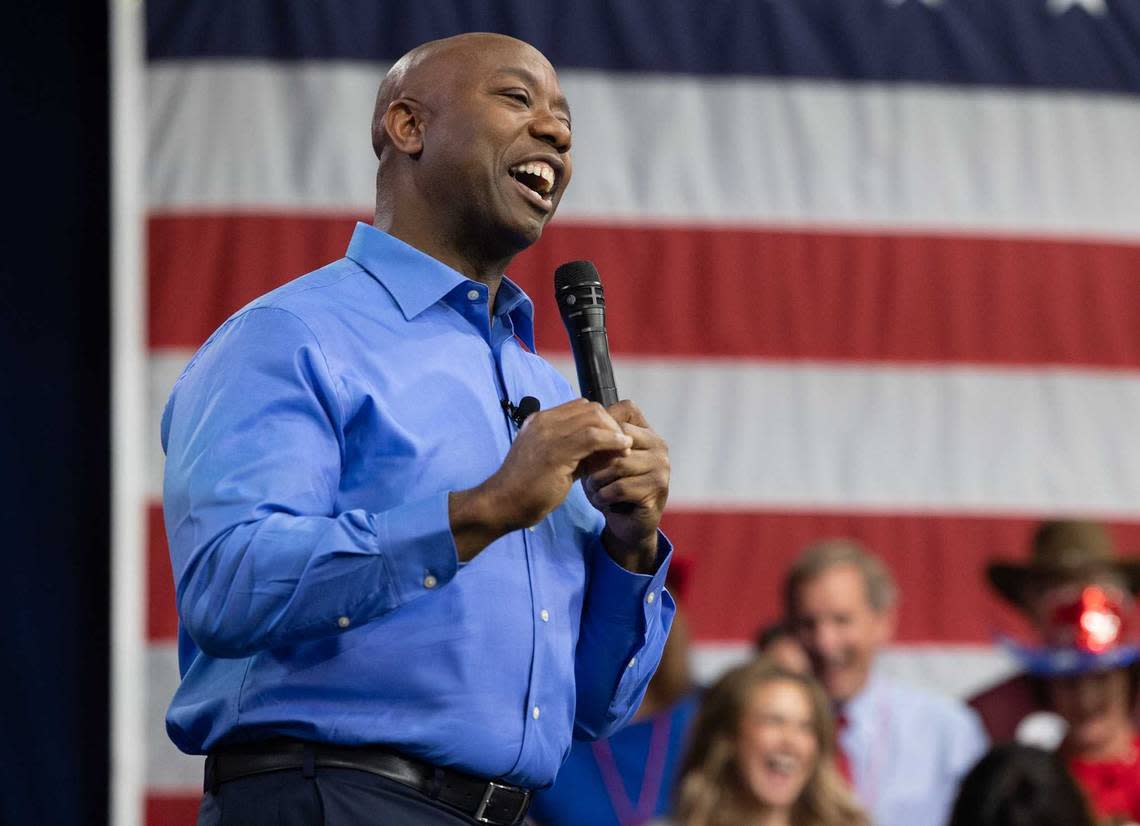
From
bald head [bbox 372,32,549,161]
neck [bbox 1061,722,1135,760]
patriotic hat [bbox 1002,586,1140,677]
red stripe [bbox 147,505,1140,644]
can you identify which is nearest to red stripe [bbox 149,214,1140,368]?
red stripe [bbox 147,505,1140,644]

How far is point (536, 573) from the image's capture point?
139 cm

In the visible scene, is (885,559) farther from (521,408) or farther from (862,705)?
(521,408)

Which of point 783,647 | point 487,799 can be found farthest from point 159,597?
point 487,799

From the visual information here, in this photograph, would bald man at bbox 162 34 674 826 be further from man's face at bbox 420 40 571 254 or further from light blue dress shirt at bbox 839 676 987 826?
light blue dress shirt at bbox 839 676 987 826

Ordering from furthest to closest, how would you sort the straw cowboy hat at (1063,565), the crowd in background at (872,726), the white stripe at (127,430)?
the straw cowboy hat at (1063,565) → the white stripe at (127,430) → the crowd in background at (872,726)

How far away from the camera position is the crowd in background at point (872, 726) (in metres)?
2.83

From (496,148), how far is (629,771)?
1790mm

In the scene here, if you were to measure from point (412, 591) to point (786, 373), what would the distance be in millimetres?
2628

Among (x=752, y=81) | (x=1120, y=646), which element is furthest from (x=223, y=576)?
(x=752, y=81)

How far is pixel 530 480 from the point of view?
121 cm

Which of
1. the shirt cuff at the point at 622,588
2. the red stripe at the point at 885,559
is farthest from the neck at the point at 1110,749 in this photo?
the shirt cuff at the point at 622,588

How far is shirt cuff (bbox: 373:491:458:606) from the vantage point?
1212 mm

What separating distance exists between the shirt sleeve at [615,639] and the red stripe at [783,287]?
2150 mm
